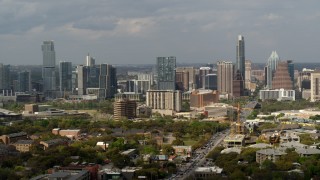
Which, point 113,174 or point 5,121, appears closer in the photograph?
point 113,174

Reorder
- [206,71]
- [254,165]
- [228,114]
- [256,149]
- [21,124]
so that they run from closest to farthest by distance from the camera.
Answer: [254,165] < [256,149] < [21,124] < [228,114] < [206,71]

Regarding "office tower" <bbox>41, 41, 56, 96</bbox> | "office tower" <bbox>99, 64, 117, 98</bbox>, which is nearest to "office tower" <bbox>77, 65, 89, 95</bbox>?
"office tower" <bbox>99, 64, 117, 98</bbox>

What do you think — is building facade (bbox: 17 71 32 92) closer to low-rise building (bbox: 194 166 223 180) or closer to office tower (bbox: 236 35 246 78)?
office tower (bbox: 236 35 246 78)

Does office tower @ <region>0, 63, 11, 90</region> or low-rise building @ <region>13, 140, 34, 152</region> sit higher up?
office tower @ <region>0, 63, 11, 90</region>

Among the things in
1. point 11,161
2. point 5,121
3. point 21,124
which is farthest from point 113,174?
point 5,121

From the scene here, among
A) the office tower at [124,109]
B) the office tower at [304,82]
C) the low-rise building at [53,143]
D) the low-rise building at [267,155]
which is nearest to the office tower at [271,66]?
the office tower at [304,82]

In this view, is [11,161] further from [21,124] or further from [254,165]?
[21,124]
